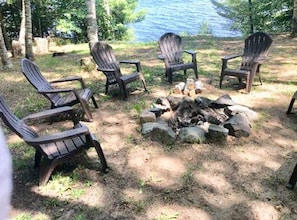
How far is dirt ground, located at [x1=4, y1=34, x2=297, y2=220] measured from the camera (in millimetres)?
2408

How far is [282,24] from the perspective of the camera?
12914mm

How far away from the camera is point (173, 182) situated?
2746 millimetres

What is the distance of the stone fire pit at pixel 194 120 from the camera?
3.37 m

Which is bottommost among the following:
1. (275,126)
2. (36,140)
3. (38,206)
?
(38,206)

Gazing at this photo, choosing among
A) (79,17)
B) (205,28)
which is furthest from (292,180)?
(205,28)

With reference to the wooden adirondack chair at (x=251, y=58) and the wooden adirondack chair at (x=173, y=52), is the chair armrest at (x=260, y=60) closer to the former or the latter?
the wooden adirondack chair at (x=251, y=58)

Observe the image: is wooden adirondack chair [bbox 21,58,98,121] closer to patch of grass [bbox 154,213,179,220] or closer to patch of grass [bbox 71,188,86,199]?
patch of grass [bbox 71,188,86,199]

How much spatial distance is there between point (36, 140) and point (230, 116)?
7.63 feet

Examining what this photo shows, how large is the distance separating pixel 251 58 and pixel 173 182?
10.5ft

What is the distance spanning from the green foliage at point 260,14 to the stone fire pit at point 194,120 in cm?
923

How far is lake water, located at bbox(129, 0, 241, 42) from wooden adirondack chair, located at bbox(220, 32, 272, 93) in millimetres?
13492

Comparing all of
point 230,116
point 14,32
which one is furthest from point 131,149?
point 14,32

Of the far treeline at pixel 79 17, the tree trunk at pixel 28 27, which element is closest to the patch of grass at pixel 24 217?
the tree trunk at pixel 28 27

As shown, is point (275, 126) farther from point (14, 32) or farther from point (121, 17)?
point (121, 17)
